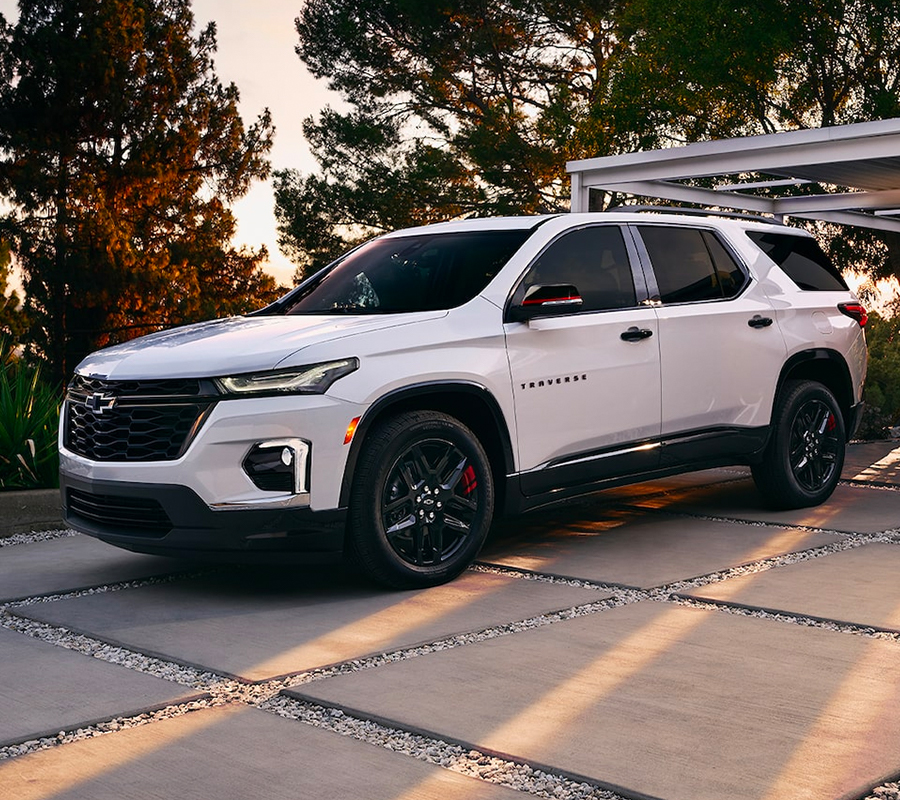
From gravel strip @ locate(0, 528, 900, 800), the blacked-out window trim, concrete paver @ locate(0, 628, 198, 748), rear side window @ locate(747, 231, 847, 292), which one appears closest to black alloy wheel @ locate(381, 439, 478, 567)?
gravel strip @ locate(0, 528, 900, 800)

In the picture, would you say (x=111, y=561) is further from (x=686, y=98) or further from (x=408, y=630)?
(x=686, y=98)

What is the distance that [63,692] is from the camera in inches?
190

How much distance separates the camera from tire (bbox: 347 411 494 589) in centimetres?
616

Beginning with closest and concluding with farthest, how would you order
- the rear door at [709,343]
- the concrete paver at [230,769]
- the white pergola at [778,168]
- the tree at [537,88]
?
the concrete paver at [230,769] → the rear door at [709,343] → the white pergola at [778,168] → the tree at [537,88]

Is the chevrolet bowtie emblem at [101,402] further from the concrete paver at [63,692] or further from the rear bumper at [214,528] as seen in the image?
the concrete paver at [63,692]

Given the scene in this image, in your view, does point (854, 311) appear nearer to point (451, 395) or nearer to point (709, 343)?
point (709, 343)

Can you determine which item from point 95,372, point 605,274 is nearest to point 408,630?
point 95,372

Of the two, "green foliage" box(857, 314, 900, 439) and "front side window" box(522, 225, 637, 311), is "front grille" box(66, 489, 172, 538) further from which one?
"green foliage" box(857, 314, 900, 439)

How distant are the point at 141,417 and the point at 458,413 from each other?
162cm

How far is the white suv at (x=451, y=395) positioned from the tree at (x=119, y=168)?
24265 mm

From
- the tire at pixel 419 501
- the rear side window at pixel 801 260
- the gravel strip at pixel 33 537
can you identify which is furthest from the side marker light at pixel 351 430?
the rear side window at pixel 801 260

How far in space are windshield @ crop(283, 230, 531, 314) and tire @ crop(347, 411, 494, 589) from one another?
81 cm

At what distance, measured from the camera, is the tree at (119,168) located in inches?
1287

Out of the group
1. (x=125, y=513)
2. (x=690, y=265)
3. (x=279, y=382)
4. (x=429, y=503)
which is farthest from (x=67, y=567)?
(x=690, y=265)
